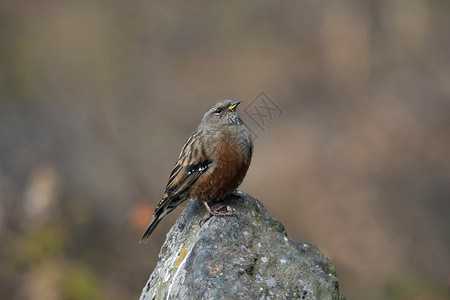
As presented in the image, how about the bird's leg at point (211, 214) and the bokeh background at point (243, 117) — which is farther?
the bokeh background at point (243, 117)

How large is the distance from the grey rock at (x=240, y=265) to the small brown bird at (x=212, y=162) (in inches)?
16.3

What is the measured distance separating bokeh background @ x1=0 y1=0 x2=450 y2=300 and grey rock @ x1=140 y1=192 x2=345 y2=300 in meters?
3.81

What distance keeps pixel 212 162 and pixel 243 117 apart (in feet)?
18.2

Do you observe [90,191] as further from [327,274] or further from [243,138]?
[327,274]

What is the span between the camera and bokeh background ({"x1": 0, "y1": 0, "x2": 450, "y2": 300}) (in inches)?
378

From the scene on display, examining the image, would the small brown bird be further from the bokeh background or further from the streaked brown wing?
the bokeh background

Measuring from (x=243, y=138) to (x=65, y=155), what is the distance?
7.99m

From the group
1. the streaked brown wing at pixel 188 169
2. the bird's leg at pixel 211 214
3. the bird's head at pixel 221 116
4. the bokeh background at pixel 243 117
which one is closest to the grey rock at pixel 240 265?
the bird's leg at pixel 211 214

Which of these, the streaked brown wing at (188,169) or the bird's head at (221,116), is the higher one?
the bird's head at (221,116)

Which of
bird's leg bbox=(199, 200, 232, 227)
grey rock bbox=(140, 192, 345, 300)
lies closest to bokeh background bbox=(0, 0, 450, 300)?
grey rock bbox=(140, 192, 345, 300)

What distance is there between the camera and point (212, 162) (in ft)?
19.3

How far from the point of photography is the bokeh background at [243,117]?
378 inches

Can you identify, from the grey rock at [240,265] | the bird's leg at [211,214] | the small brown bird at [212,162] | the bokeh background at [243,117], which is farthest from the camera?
the bokeh background at [243,117]

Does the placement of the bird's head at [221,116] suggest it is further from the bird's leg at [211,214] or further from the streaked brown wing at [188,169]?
the bird's leg at [211,214]
